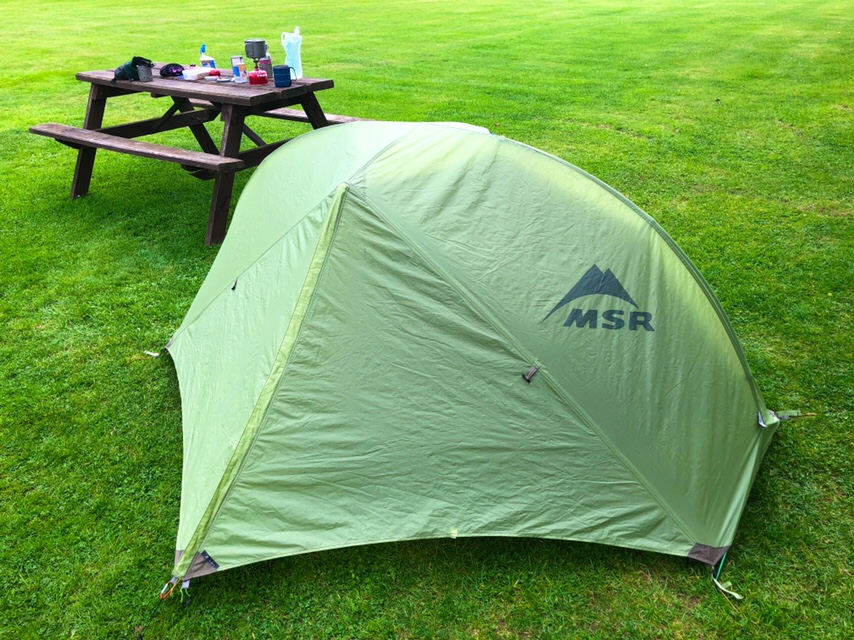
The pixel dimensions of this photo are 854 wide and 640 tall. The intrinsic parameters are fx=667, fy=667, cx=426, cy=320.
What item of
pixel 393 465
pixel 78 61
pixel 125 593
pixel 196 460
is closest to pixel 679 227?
pixel 393 465

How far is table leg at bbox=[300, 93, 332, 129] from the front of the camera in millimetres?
5793

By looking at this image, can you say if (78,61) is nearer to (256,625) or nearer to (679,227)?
(679,227)

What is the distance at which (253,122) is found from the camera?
8.03 meters

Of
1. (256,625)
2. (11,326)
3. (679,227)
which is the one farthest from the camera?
(679,227)

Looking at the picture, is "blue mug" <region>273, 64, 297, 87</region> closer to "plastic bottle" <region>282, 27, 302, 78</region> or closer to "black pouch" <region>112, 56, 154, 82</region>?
"plastic bottle" <region>282, 27, 302, 78</region>

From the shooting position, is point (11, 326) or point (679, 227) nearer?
point (11, 326)

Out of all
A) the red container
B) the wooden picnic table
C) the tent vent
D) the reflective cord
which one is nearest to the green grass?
the reflective cord

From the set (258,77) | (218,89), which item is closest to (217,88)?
(218,89)

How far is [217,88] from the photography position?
5.41m

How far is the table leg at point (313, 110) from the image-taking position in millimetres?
5793

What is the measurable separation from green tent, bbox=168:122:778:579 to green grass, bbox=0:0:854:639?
0.66 feet

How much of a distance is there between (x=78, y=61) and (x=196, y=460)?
11.4 m

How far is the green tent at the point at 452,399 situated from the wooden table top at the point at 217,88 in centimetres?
280

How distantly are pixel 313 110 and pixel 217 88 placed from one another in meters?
0.86
